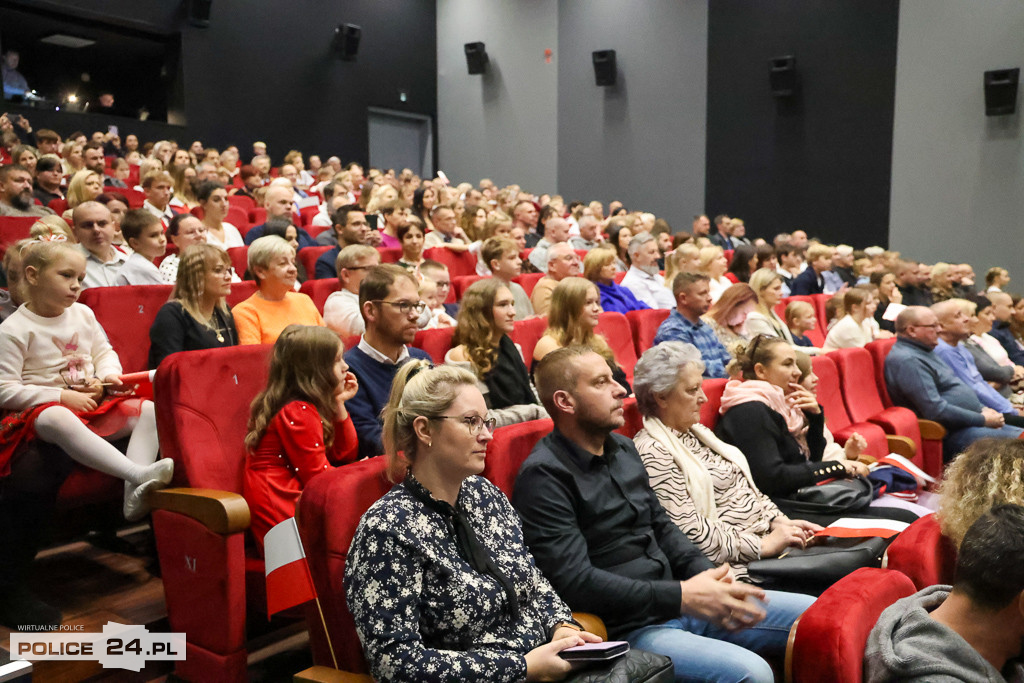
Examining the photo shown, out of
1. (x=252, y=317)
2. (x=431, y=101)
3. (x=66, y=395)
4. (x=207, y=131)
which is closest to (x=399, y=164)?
(x=431, y=101)

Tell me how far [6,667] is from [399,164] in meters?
9.02

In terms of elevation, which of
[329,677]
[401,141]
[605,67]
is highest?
[605,67]

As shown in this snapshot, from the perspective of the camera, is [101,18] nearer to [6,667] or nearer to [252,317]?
[252,317]

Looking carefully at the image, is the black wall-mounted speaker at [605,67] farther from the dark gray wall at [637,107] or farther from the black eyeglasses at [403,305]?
the black eyeglasses at [403,305]

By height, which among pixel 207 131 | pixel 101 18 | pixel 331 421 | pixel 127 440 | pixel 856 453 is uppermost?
pixel 101 18

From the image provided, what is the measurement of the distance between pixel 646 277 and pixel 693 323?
995 mm

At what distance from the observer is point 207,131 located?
7.52 m

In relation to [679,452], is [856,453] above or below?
below

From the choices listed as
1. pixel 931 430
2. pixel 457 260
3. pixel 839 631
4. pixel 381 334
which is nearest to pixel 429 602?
pixel 839 631

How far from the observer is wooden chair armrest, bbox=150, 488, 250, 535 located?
1.41 meters

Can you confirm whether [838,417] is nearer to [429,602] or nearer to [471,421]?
[471,421]

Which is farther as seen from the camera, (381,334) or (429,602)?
(381,334)

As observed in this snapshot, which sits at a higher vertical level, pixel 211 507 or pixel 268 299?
pixel 268 299

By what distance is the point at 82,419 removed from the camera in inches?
70.4
